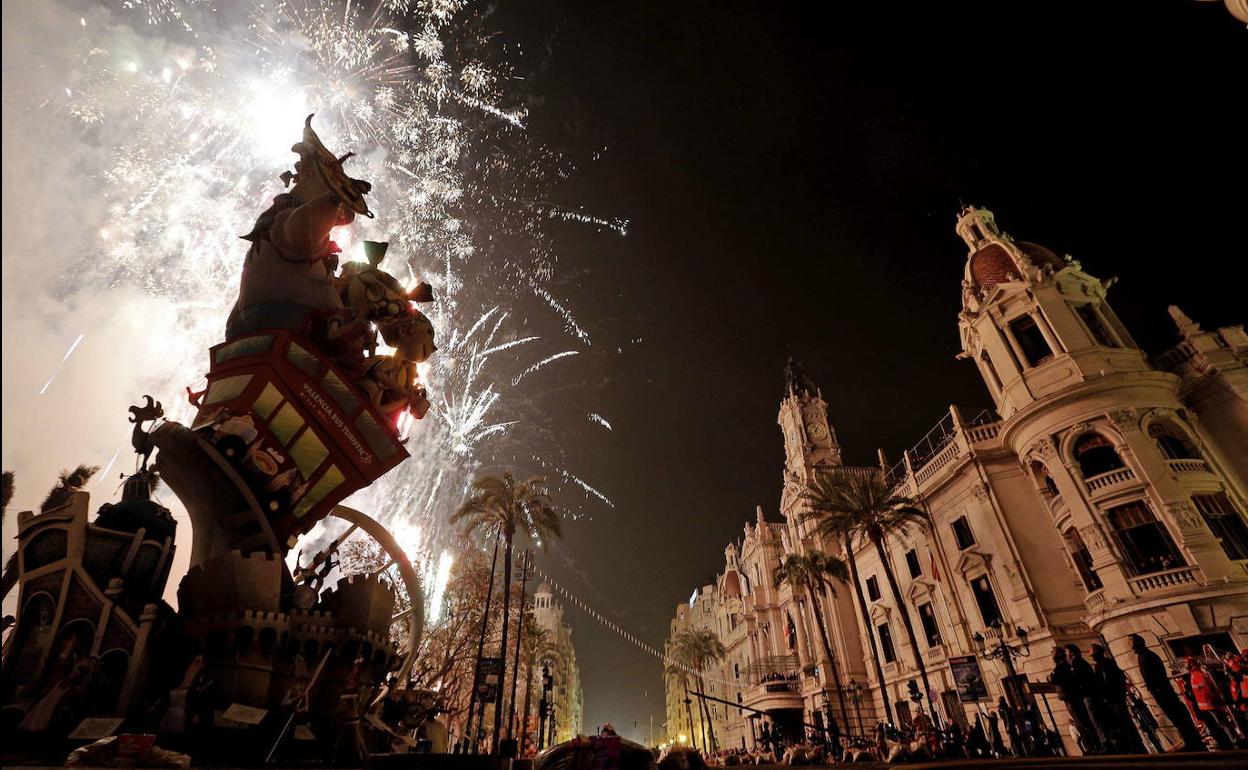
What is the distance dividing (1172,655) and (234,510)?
31.0 metres

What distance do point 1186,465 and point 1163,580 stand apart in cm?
508

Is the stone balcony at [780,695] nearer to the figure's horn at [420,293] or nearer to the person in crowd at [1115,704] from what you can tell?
the person in crowd at [1115,704]

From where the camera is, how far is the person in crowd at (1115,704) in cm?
1052

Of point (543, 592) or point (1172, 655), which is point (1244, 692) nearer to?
point (1172, 655)

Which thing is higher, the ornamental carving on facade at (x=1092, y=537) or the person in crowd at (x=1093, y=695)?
the ornamental carving on facade at (x=1092, y=537)

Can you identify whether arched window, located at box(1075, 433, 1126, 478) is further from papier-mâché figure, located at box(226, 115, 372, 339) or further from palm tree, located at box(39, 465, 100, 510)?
palm tree, located at box(39, 465, 100, 510)

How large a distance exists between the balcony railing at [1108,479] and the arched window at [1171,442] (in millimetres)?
1755

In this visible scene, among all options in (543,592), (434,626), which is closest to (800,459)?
(434,626)

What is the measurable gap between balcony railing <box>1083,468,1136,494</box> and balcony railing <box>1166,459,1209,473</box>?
1.43 m

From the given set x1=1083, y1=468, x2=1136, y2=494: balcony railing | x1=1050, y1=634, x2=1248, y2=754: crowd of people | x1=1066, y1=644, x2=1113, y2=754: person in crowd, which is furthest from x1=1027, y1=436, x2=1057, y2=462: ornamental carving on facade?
x1=1066, y1=644, x2=1113, y2=754: person in crowd

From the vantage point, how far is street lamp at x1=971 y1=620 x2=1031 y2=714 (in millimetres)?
23972

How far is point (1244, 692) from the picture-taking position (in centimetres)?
1095

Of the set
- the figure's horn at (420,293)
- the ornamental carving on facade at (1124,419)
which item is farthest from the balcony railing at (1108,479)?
the figure's horn at (420,293)

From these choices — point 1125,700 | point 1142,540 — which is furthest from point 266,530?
point 1142,540
